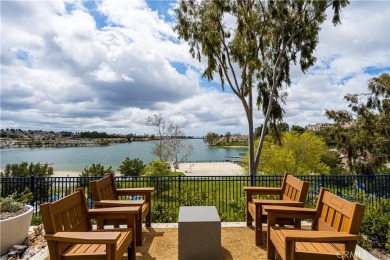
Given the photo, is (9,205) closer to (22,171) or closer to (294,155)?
(294,155)

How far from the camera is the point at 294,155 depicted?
63.4 ft

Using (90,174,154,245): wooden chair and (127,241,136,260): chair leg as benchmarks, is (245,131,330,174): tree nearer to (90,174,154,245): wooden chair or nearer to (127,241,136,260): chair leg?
A: (90,174,154,245): wooden chair

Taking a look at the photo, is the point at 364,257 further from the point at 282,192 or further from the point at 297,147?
the point at 297,147

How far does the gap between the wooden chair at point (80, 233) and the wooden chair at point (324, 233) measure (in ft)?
6.24

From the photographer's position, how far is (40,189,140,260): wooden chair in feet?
8.80

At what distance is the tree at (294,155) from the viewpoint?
57.0ft

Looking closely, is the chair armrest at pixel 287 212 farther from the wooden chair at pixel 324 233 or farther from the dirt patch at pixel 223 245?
the dirt patch at pixel 223 245

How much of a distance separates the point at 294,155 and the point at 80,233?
18.7m

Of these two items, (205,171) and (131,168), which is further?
(205,171)

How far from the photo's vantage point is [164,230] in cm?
504

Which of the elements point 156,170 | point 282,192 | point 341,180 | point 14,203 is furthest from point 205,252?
point 156,170

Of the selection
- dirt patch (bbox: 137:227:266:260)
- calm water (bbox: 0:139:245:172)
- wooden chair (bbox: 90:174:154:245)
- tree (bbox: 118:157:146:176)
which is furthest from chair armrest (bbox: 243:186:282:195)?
calm water (bbox: 0:139:245:172)

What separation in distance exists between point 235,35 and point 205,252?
9925 millimetres

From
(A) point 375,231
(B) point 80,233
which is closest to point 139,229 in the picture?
(B) point 80,233
